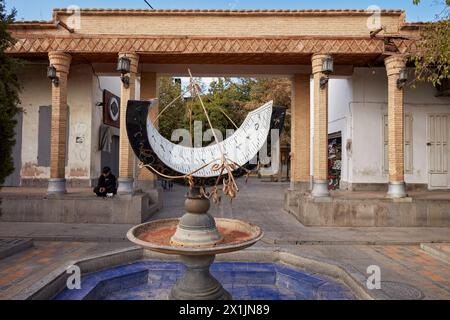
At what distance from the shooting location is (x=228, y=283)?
541 centimetres

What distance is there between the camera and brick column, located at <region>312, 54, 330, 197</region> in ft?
31.5

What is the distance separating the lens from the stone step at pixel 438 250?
6.22 metres

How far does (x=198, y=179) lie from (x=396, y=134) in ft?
26.4

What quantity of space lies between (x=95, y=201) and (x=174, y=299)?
20.3 ft

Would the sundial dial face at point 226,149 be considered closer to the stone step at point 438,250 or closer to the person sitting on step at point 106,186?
the stone step at point 438,250

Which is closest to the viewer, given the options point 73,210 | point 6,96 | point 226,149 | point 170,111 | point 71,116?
point 226,149

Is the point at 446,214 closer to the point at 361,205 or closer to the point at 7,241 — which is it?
the point at 361,205

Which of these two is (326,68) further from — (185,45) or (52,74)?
(52,74)

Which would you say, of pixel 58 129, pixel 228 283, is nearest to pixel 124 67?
pixel 58 129

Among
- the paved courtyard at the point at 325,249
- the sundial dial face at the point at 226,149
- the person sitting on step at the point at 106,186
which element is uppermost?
the sundial dial face at the point at 226,149

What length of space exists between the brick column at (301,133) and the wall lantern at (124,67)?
6.26 meters

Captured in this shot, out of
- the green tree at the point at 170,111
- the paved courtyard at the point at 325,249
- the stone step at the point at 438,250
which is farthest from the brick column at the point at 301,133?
the green tree at the point at 170,111

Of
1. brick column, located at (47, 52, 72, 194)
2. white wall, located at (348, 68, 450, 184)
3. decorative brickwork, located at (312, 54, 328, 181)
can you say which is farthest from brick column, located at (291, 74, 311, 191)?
brick column, located at (47, 52, 72, 194)

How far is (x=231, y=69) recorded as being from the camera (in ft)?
40.0
